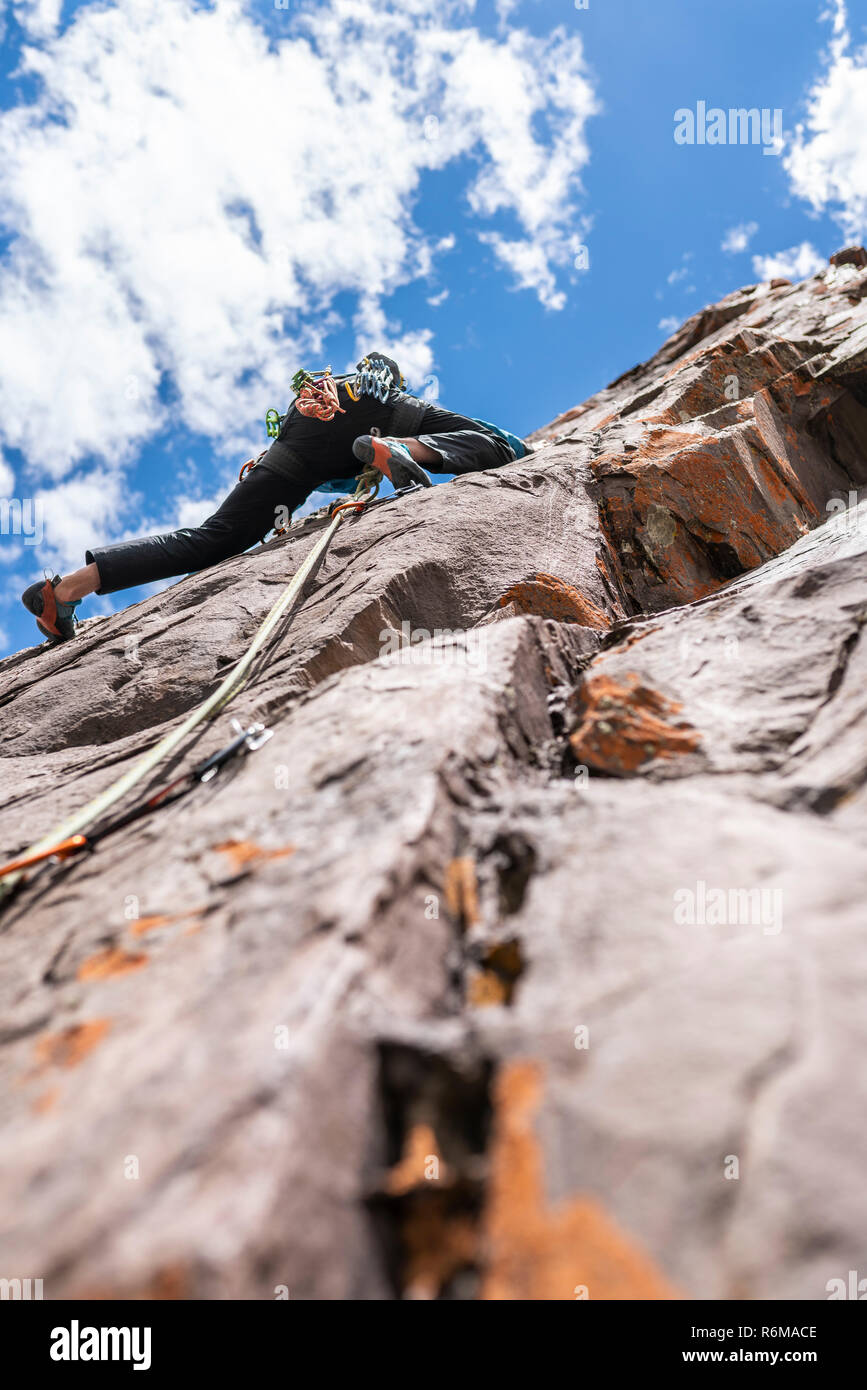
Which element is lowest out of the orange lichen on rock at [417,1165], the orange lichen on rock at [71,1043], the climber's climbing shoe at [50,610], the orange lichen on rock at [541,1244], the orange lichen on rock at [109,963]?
the orange lichen on rock at [541,1244]

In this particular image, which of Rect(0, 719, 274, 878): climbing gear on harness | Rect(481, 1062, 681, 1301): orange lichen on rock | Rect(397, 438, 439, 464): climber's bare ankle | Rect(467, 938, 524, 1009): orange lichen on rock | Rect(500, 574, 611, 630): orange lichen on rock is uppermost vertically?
Rect(397, 438, 439, 464): climber's bare ankle

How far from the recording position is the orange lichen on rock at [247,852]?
159 centimetres

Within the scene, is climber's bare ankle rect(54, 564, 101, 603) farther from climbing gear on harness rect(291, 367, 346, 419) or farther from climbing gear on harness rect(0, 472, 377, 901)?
climbing gear on harness rect(0, 472, 377, 901)

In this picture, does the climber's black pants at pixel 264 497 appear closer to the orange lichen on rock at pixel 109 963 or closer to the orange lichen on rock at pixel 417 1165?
the orange lichen on rock at pixel 109 963

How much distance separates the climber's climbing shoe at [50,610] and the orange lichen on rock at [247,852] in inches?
154

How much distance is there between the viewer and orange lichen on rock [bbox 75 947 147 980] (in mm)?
1408

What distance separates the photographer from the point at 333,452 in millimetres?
5719

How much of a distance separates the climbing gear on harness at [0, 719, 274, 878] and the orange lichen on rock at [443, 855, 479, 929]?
93cm

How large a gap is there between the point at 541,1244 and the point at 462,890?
0.64m

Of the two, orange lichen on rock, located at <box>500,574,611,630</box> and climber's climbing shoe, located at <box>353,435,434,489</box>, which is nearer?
orange lichen on rock, located at <box>500,574,611,630</box>

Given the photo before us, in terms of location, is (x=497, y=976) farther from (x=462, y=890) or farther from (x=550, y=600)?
(x=550, y=600)

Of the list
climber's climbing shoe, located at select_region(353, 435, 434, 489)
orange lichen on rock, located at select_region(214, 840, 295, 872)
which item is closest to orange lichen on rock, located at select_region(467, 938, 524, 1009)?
orange lichen on rock, located at select_region(214, 840, 295, 872)

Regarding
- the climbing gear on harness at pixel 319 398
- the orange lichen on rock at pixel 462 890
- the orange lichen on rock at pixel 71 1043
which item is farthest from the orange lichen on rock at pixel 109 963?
the climbing gear on harness at pixel 319 398
